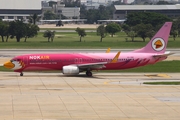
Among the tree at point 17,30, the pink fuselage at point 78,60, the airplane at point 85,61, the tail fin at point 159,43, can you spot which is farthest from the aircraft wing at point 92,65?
the tree at point 17,30

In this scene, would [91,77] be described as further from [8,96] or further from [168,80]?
[8,96]

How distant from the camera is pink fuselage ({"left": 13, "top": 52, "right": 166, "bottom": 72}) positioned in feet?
201

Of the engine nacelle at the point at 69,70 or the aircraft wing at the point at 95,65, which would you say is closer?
the engine nacelle at the point at 69,70

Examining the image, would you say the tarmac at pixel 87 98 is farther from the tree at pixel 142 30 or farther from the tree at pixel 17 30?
the tree at pixel 142 30

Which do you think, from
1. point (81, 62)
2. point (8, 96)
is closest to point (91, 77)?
point (81, 62)

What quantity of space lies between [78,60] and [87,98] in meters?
17.8

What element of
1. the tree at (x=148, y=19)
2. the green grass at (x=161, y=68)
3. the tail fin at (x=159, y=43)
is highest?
the tail fin at (x=159, y=43)

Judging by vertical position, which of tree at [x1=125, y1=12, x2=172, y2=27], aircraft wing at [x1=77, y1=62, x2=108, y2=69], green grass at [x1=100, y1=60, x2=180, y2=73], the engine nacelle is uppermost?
aircraft wing at [x1=77, y1=62, x2=108, y2=69]

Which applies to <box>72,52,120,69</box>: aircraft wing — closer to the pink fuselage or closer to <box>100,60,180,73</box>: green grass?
the pink fuselage

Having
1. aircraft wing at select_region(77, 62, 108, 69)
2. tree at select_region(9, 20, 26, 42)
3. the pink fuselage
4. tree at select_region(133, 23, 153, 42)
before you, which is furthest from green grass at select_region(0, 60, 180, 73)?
tree at select_region(9, 20, 26, 42)

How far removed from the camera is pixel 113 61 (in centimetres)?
6125

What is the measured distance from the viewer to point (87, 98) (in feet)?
145

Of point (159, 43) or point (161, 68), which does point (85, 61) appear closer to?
point (159, 43)

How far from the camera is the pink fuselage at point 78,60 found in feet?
201
